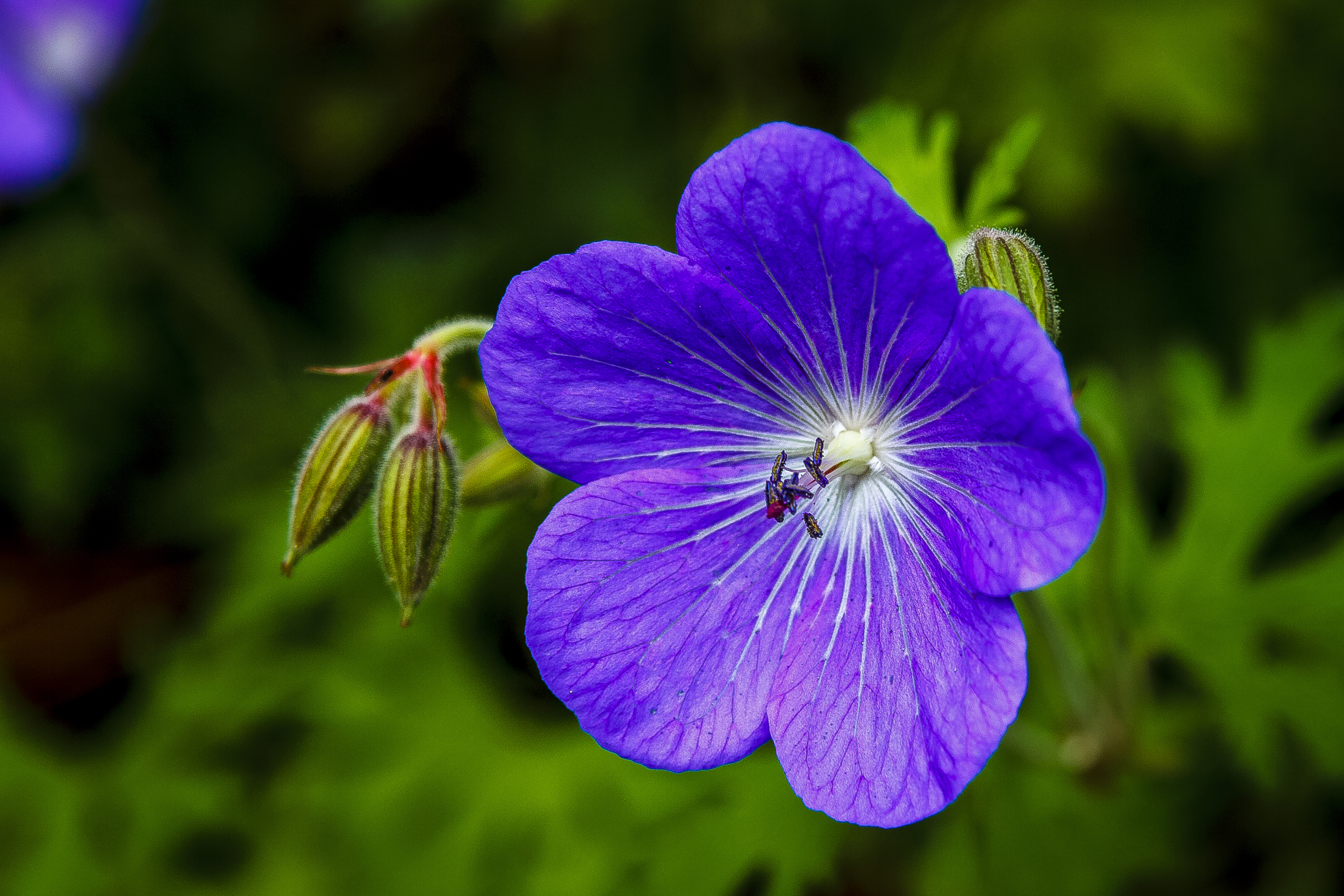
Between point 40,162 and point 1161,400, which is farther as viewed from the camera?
point 40,162

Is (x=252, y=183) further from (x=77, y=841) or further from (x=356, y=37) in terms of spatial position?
(x=77, y=841)

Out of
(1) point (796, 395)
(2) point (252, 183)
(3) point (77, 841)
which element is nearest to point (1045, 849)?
Result: (1) point (796, 395)

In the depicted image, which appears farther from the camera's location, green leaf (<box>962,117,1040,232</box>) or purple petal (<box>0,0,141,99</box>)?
purple petal (<box>0,0,141,99</box>)

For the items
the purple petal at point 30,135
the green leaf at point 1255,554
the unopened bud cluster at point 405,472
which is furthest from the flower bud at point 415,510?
the purple petal at point 30,135

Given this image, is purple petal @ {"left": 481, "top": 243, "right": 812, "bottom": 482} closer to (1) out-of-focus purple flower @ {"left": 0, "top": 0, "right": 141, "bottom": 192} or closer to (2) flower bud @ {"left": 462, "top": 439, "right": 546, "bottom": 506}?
(2) flower bud @ {"left": 462, "top": 439, "right": 546, "bottom": 506}

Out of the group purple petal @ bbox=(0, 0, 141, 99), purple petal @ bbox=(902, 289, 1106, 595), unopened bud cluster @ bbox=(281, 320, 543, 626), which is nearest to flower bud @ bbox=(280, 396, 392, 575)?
unopened bud cluster @ bbox=(281, 320, 543, 626)

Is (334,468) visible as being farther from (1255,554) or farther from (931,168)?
(1255,554)

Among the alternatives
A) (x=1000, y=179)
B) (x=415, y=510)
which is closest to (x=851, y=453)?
(x=1000, y=179)
